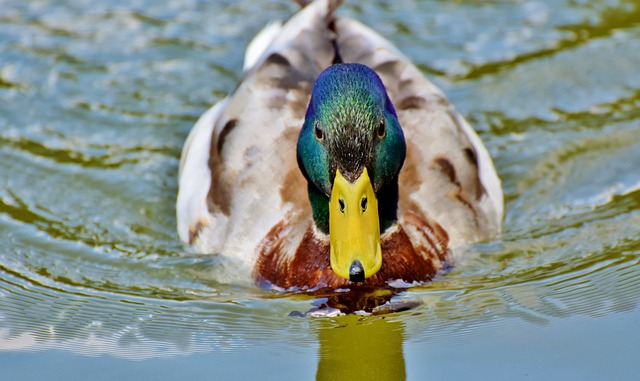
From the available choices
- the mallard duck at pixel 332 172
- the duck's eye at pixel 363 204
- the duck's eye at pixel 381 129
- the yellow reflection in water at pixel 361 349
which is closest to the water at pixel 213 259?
the yellow reflection in water at pixel 361 349

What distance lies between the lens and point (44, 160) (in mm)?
7453

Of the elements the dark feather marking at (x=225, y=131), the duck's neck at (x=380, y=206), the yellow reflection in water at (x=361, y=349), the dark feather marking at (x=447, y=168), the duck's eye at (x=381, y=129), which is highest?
the dark feather marking at (x=225, y=131)

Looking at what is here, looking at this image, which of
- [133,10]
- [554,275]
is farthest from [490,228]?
[133,10]

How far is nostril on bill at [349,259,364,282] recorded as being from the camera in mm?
5086

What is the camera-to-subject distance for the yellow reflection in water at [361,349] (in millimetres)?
4926

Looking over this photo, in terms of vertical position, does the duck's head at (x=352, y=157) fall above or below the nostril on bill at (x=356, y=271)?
above

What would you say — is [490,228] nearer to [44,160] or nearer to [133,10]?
[44,160]

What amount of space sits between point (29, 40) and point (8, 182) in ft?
6.66

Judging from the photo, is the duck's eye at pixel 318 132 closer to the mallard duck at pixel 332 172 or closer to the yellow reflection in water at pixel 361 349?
the mallard duck at pixel 332 172

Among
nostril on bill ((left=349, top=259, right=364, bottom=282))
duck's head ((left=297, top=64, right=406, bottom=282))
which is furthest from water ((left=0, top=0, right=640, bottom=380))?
duck's head ((left=297, top=64, right=406, bottom=282))

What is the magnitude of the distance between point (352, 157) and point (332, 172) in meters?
0.16

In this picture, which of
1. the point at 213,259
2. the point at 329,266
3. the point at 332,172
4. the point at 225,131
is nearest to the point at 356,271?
the point at 332,172

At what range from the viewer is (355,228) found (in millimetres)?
5102

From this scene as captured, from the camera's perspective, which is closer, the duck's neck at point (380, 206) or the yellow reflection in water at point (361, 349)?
the yellow reflection in water at point (361, 349)
